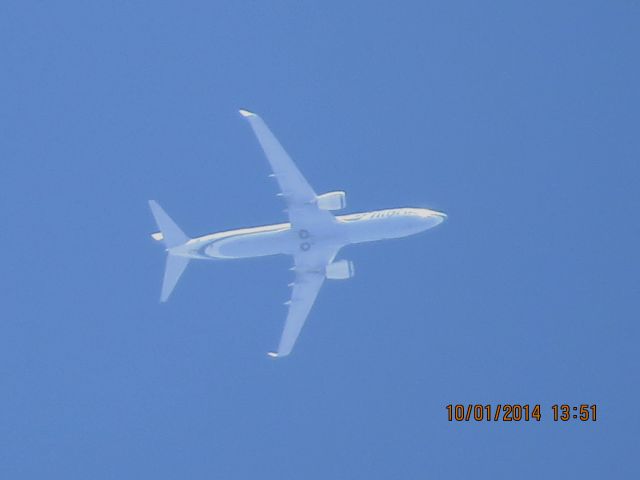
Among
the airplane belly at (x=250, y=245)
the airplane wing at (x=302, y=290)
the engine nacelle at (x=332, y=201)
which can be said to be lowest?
the airplane wing at (x=302, y=290)

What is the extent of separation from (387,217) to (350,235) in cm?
280

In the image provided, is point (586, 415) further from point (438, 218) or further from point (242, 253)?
point (242, 253)

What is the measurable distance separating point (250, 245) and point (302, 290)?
6.51 metres

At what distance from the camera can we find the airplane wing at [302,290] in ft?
245

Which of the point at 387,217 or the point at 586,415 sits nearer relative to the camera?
the point at 387,217

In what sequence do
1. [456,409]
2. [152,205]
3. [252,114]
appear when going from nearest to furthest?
1. [252,114]
2. [152,205]
3. [456,409]

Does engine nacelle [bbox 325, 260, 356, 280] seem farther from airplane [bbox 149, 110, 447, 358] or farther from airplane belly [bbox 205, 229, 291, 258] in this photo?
airplane belly [bbox 205, 229, 291, 258]

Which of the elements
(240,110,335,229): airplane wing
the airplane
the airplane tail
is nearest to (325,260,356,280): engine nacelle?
the airplane

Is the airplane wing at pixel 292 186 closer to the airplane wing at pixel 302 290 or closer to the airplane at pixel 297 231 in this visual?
the airplane at pixel 297 231

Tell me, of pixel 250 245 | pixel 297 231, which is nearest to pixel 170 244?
pixel 250 245

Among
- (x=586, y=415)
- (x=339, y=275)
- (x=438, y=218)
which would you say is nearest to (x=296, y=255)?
(x=339, y=275)

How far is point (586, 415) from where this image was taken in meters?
82.8

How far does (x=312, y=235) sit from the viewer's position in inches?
2872

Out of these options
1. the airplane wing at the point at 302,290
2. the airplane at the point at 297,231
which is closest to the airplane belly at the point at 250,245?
the airplane at the point at 297,231
